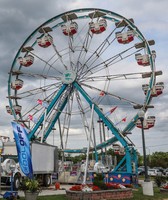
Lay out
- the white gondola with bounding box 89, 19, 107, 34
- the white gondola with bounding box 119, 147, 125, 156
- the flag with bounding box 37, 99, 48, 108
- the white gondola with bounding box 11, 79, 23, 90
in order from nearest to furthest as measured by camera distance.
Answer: the white gondola with bounding box 119, 147, 125, 156
the white gondola with bounding box 89, 19, 107, 34
the flag with bounding box 37, 99, 48, 108
the white gondola with bounding box 11, 79, 23, 90

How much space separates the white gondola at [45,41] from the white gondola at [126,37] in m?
7.67

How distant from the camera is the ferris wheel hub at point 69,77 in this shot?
33250 millimetres

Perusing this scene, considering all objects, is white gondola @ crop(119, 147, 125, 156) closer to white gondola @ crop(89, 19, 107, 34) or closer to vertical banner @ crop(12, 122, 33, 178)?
white gondola @ crop(89, 19, 107, 34)

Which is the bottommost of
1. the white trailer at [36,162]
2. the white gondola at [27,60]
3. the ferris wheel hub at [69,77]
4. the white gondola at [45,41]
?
the white trailer at [36,162]

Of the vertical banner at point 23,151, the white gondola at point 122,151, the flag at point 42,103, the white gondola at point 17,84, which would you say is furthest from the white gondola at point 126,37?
the vertical banner at point 23,151

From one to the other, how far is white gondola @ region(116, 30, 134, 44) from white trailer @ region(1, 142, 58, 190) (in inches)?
472

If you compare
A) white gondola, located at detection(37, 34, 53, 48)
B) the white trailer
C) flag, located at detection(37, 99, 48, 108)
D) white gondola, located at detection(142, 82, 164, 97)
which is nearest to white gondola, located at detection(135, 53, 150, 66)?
white gondola, located at detection(142, 82, 164, 97)

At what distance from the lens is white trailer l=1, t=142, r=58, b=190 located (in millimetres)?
20250

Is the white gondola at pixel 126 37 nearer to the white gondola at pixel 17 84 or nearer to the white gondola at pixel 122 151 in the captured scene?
the white gondola at pixel 122 151

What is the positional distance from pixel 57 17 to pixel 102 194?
23.6m

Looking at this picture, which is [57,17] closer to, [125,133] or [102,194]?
[125,133]

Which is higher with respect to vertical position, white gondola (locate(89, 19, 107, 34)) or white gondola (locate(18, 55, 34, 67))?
white gondola (locate(89, 19, 107, 34))

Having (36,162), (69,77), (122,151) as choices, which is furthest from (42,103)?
(36,162)

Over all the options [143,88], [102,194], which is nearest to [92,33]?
[143,88]
